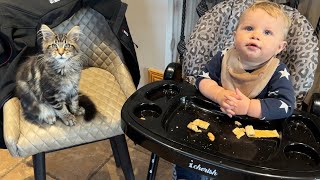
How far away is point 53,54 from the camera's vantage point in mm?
1061

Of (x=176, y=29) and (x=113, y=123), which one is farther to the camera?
(x=176, y=29)

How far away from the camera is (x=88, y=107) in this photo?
3.94 feet

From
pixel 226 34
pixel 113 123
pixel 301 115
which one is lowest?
pixel 113 123

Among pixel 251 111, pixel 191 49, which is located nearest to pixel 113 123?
pixel 191 49

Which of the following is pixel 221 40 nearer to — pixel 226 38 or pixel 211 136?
pixel 226 38

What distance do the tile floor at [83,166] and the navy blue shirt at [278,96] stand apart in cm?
77

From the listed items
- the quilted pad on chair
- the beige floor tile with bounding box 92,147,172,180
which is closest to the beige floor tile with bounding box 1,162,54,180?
the beige floor tile with bounding box 92,147,172,180

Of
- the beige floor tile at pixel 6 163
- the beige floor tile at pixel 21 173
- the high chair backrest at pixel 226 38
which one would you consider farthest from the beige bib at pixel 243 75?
the beige floor tile at pixel 6 163

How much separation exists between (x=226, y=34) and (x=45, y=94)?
650 mm

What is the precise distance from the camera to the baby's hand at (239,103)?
2.94 ft

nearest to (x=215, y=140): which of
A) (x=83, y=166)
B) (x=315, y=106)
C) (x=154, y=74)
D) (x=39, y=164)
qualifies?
(x=315, y=106)

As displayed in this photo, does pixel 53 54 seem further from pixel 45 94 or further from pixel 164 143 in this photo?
pixel 164 143

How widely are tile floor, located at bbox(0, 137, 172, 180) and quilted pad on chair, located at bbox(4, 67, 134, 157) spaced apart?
0.52 meters

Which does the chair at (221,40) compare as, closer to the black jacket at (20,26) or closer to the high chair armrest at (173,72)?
the high chair armrest at (173,72)
